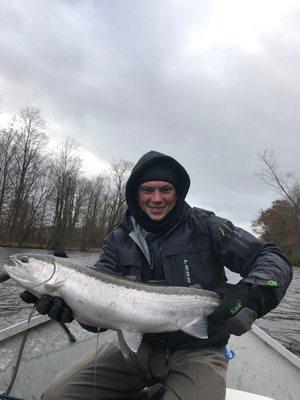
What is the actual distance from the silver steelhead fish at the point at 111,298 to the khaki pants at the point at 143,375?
30cm

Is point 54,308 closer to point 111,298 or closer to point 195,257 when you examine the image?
point 111,298

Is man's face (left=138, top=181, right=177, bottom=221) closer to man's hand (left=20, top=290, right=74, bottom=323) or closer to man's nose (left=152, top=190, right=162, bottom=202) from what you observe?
man's nose (left=152, top=190, right=162, bottom=202)

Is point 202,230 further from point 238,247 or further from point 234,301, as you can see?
point 234,301

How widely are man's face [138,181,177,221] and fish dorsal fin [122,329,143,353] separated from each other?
108cm

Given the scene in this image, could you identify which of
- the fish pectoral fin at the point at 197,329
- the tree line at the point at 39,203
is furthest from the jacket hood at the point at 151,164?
the tree line at the point at 39,203

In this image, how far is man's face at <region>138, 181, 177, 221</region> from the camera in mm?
4008

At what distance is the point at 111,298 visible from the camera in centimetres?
321

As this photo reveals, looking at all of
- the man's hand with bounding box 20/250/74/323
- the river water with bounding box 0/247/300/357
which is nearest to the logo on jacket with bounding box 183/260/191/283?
the man's hand with bounding box 20/250/74/323

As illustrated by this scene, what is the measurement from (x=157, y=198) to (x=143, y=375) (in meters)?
1.49

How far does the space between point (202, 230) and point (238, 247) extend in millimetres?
368

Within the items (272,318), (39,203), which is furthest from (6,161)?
(272,318)

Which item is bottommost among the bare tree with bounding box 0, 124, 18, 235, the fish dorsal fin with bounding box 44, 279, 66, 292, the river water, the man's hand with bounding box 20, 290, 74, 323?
the river water

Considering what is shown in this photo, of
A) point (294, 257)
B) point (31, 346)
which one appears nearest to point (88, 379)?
point (31, 346)

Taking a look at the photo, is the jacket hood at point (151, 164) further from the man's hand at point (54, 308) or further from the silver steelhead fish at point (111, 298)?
the man's hand at point (54, 308)
